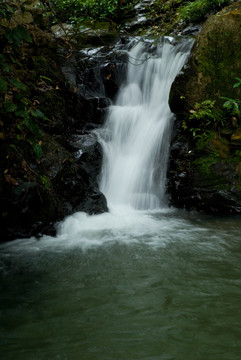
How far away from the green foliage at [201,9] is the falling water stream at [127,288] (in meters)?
6.45

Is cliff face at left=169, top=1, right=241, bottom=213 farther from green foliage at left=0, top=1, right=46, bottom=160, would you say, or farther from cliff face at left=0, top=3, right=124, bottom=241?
green foliage at left=0, top=1, right=46, bottom=160

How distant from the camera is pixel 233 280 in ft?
8.75

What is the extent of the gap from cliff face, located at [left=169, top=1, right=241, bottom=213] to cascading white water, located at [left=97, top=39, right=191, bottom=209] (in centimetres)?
44

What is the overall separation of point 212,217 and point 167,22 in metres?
8.26

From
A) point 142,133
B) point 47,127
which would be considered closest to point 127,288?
point 47,127

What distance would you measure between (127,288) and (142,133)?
4.51 metres

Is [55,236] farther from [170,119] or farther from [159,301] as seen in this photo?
[170,119]

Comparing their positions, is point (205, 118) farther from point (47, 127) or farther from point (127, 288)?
point (127, 288)

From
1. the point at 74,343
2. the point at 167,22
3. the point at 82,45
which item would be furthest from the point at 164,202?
the point at 167,22

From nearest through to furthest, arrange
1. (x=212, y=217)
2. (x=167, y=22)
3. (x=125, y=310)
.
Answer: (x=125, y=310), (x=212, y=217), (x=167, y=22)

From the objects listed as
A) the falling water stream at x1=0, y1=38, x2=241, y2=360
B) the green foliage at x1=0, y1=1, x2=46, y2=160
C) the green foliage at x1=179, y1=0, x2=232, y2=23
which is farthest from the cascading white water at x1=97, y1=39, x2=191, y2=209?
the green foliage at x1=0, y1=1, x2=46, y2=160

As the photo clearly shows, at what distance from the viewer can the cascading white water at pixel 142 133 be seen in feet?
19.6

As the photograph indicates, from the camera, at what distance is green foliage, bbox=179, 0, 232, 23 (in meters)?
8.57

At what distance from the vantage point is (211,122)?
5.53m
